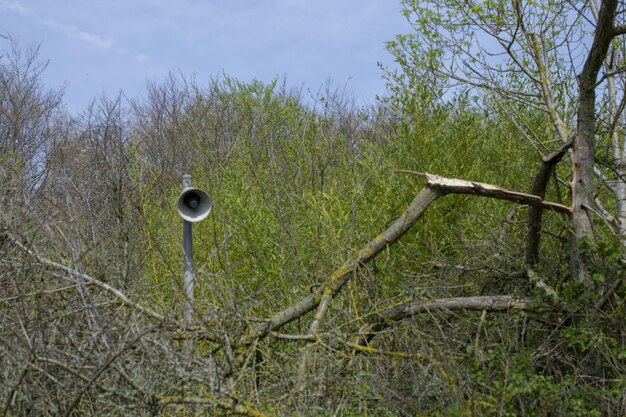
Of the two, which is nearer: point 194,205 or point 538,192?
point 538,192

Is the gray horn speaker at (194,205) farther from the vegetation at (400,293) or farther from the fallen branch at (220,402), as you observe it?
the fallen branch at (220,402)

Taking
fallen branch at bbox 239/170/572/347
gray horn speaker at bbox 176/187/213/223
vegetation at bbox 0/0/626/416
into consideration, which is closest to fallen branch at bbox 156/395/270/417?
vegetation at bbox 0/0/626/416

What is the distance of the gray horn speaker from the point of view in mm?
7906

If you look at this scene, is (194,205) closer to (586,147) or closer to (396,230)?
(396,230)

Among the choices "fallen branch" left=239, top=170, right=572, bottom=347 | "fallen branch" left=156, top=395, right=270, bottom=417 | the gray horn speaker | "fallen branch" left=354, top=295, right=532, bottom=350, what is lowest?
"fallen branch" left=156, top=395, right=270, bottom=417

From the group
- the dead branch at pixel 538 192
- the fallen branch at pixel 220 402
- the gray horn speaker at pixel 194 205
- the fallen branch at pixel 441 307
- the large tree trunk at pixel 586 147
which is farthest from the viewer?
the gray horn speaker at pixel 194 205

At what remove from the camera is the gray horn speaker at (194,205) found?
25.9 feet

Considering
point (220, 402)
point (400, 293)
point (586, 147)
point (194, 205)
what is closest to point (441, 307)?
point (400, 293)

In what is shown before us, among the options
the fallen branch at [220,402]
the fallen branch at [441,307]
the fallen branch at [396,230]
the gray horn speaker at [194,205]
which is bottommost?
the fallen branch at [220,402]

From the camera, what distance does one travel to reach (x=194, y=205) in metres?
8.00

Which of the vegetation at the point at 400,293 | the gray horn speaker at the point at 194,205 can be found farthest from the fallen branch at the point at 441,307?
the gray horn speaker at the point at 194,205

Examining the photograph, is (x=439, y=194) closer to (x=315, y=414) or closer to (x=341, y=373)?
(x=341, y=373)

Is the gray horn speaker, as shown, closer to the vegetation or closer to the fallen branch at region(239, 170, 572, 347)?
the vegetation

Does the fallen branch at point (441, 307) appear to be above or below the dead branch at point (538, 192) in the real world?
below
